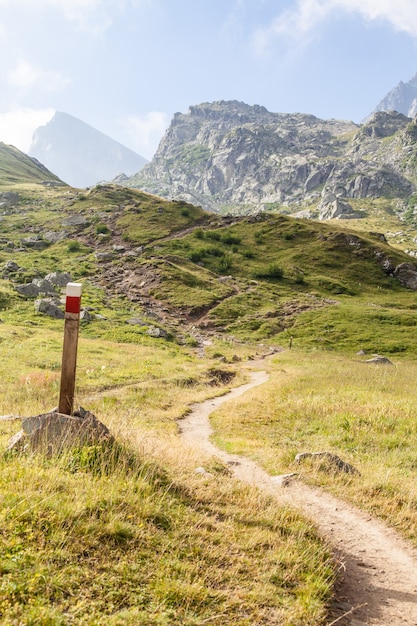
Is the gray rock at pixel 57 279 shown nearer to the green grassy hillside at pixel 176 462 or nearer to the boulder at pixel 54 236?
the green grassy hillside at pixel 176 462

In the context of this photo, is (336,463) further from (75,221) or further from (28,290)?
(75,221)

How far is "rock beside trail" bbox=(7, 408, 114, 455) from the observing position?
7.75 m

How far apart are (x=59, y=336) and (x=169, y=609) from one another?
3314 centimetres

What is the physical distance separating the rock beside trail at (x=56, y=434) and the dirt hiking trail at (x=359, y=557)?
439cm

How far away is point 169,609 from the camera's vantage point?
14.9 ft

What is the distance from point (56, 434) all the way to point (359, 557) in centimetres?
641

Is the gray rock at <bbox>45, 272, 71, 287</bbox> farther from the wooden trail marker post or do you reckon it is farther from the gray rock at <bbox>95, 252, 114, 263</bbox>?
the wooden trail marker post

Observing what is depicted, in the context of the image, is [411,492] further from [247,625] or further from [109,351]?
[109,351]

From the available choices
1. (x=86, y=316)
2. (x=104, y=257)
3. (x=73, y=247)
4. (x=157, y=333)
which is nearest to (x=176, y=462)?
(x=157, y=333)

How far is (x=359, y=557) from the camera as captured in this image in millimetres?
7258

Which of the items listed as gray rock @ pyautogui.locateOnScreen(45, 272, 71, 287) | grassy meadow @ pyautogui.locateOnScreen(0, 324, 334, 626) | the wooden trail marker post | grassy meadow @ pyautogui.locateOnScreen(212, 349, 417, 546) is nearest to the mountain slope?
gray rock @ pyautogui.locateOnScreen(45, 272, 71, 287)

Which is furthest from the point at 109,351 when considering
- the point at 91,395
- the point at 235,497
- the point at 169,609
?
the point at 169,609

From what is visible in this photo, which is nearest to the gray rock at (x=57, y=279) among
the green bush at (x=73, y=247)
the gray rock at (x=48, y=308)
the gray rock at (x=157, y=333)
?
the gray rock at (x=48, y=308)

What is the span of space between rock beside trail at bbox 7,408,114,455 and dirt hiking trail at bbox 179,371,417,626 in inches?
173
